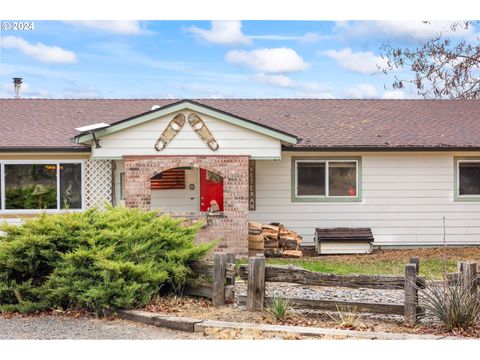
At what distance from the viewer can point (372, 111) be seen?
2370 cm

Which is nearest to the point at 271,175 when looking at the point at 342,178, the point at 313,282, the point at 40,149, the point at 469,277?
the point at 342,178

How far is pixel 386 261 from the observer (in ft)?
58.7

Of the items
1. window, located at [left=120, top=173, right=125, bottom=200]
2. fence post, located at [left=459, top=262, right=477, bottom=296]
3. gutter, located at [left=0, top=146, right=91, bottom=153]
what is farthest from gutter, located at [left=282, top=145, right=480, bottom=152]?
fence post, located at [left=459, top=262, right=477, bottom=296]

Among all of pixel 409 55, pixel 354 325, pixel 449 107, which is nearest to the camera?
pixel 354 325

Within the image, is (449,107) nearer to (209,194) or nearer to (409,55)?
(409,55)

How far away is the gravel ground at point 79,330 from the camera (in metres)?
9.65

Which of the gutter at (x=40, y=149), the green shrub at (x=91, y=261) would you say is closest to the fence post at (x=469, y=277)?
the green shrub at (x=91, y=261)

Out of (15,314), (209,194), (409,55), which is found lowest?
(15,314)

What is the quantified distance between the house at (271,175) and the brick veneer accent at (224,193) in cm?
2

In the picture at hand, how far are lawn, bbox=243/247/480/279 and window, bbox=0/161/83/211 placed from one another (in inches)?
210

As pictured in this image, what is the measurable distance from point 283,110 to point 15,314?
13.9 meters

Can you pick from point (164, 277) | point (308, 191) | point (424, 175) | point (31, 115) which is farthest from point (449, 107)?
point (164, 277)

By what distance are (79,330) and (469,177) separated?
1345 centimetres

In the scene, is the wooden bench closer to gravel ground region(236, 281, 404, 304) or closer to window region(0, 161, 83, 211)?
window region(0, 161, 83, 211)
